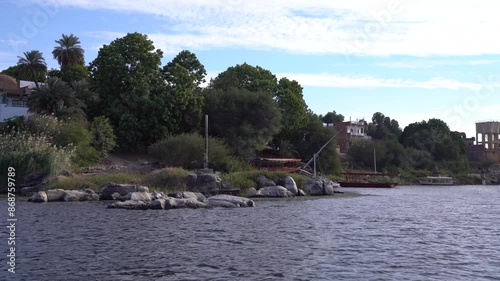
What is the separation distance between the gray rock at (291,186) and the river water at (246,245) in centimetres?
1526

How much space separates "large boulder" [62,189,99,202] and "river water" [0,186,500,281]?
438cm

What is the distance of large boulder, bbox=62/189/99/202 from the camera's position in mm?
39312

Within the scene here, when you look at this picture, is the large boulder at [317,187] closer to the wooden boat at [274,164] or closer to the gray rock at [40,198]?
the wooden boat at [274,164]

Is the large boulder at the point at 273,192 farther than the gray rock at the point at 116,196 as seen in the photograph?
Yes

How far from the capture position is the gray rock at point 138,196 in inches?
1471

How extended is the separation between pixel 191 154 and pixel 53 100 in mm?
18195

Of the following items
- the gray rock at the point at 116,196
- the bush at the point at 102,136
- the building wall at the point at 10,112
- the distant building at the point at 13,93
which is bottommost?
the gray rock at the point at 116,196

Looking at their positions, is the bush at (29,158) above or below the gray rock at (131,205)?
above

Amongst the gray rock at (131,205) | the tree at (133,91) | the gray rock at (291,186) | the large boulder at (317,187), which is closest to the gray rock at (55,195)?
the gray rock at (131,205)

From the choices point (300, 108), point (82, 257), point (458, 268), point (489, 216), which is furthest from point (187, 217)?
point (300, 108)

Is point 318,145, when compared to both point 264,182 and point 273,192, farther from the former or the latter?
point 273,192

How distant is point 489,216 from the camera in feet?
116

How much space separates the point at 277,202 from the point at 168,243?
21.1 metres

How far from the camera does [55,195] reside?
39.2 m
